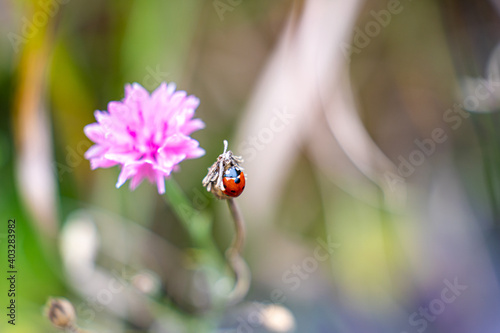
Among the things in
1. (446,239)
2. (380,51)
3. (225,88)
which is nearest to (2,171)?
(225,88)

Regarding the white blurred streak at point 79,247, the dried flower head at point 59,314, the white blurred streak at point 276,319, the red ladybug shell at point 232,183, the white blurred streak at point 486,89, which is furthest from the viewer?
the white blurred streak at point 486,89

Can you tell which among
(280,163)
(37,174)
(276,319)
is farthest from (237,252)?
(37,174)

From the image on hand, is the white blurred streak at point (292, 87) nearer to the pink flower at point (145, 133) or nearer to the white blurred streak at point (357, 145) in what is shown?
the white blurred streak at point (357, 145)

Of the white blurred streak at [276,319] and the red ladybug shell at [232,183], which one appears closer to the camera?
the red ladybug shell at [232,183]

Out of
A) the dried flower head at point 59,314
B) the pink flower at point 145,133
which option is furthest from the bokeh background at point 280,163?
the pink flower at point 145,133

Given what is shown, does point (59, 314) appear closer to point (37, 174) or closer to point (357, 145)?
point (37, 174)

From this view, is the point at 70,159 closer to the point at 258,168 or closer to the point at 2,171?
the point at 2,171
